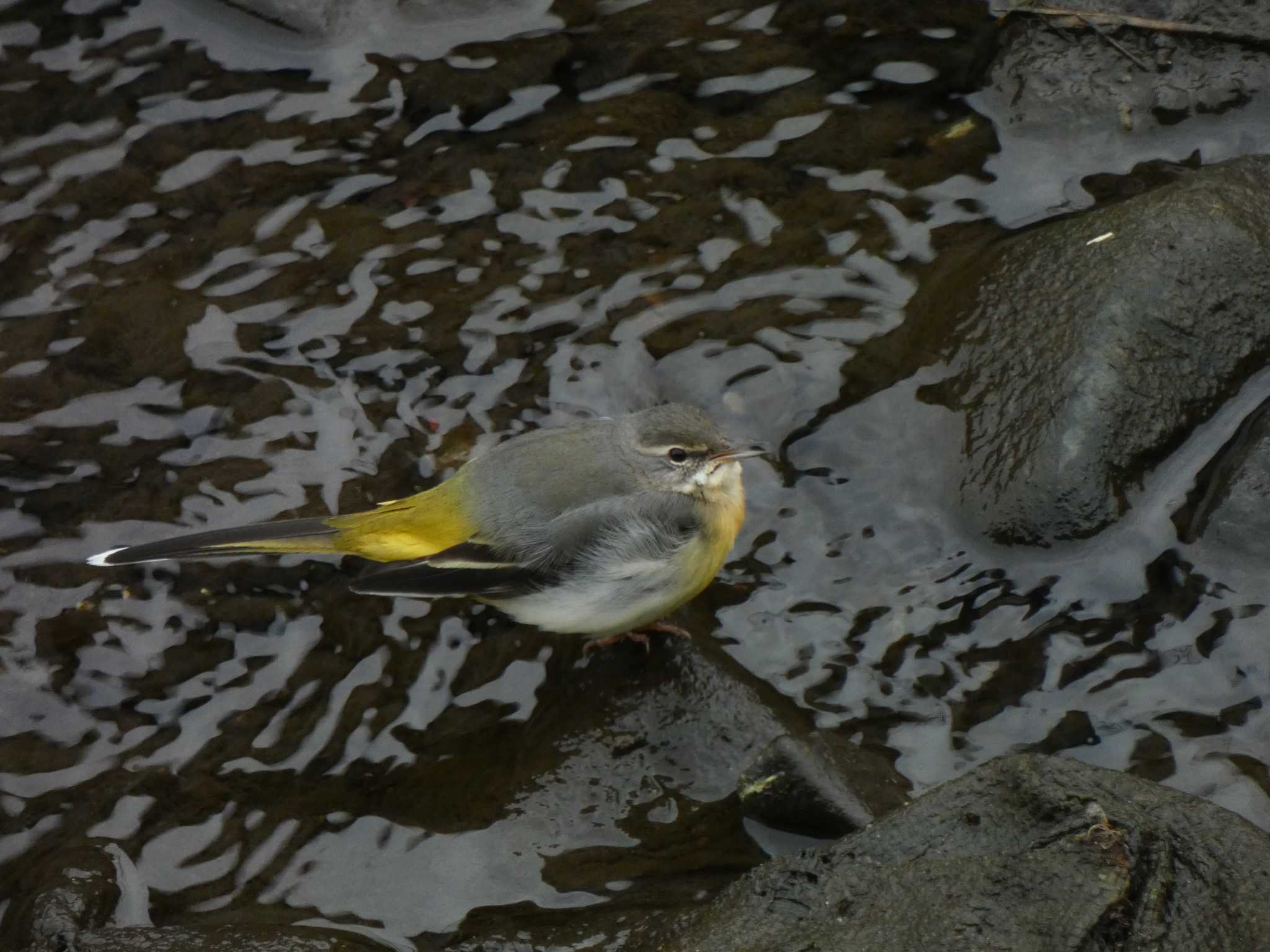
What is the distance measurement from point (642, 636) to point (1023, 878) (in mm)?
2411

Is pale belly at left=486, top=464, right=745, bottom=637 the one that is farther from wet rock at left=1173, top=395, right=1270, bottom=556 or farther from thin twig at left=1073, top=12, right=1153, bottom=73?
thin twig at left=1073, top=12, right=1153, bottom=73

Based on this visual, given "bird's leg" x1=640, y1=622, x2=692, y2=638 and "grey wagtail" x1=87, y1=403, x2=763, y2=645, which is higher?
"grey wagtail" x1=87, y1=403, x2=763, y2=645

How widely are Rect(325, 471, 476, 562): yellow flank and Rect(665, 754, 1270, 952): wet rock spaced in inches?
82.7

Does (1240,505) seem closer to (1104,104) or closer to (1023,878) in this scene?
(1023,878)

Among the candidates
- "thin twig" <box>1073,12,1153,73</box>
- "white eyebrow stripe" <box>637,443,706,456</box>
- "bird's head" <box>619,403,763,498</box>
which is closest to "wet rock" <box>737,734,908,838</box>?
"bird's head" <box>619,403,763,498</box>

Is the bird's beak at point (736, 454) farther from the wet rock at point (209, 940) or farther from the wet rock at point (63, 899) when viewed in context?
the wet rock at point (63, 899)

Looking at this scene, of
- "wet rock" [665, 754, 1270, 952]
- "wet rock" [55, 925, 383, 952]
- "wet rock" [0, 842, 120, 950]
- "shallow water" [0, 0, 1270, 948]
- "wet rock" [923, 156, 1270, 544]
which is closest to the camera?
"wet rock" [665, 754, 1270, 952]

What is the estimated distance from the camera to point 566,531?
5801 millimetres

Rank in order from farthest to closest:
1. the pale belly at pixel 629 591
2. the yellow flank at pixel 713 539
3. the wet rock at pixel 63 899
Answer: the yellow flank at pixel 713 539, the pale belly at pixel 629 591, the wet rock at pixel 63 899

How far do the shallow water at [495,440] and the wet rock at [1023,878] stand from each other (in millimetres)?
778

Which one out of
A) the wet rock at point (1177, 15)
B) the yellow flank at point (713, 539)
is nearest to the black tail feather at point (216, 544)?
the yellow flank at point (713, 539)

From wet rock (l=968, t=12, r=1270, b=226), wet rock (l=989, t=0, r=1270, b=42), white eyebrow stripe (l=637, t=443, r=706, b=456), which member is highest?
wet rock (l=989, t=0, r=1270, b=42)

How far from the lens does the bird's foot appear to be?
5.90 m

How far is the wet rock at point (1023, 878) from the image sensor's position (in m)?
3.74
